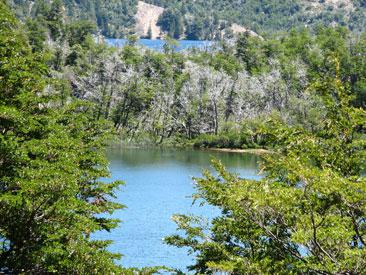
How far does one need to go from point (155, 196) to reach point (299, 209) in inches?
1128

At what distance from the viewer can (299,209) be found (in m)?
11.4

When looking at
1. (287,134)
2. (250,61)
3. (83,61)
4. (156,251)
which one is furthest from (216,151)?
(287,134)

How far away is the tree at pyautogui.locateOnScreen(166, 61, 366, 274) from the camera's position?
10500 millimetres

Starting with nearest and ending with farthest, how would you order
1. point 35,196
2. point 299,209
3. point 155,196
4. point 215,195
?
point 299,209 → point 35,196 → point 215,195 → point 155,196

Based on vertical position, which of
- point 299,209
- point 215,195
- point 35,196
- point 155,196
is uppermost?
point 299,209

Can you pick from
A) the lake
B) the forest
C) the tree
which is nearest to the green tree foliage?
the forest

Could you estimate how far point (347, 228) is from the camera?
11.6m

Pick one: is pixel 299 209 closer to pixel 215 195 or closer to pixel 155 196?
pixel 215 195

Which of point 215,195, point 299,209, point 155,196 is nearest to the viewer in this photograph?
point 299,209

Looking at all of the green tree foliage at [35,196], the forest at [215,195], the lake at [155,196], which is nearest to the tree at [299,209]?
the forest at [215,195]

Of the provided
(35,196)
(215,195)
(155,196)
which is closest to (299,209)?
(215,195)

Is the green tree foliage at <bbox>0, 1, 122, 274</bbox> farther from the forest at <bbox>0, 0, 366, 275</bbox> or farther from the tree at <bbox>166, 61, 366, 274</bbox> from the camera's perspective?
the tree at <bbox>166, 61, 366, 274</bbox>

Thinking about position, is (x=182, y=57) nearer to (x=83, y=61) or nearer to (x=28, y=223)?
(x=83, y=61)

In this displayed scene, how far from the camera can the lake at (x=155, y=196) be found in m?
26.2
